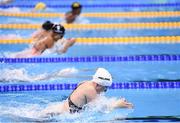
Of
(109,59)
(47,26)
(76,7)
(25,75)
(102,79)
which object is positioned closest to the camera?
(102,79)

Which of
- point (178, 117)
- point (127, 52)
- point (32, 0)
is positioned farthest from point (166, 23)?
point (178, 117)

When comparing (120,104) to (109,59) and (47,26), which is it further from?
(47,26)

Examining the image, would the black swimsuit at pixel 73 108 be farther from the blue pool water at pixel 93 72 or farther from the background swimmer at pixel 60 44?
the background swimmer at pixel 60 44

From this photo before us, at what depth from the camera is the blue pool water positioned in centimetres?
474

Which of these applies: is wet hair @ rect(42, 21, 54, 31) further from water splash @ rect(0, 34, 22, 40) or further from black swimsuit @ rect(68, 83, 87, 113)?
black swimsuit @ rect(68, 83, 87, 113)

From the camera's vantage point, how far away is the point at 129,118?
15.5 ft

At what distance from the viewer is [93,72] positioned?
613 centimetres

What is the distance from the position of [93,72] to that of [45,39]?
0.78 meters

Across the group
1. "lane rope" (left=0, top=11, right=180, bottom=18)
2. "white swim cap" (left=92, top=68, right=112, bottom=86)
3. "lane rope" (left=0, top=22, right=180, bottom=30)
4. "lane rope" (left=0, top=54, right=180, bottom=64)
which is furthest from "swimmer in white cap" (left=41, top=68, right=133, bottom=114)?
"lane rope" (left=0, top=11, right=180, bottom=18)

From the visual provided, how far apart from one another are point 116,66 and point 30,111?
1.84 metres

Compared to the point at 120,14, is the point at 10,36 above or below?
below

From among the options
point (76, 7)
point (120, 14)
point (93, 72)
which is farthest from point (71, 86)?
point (120, 14)

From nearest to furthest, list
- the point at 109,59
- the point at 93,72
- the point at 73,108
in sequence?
the point at 73,108, the point at 93,72, the point at 109,59

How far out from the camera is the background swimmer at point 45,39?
613cm
